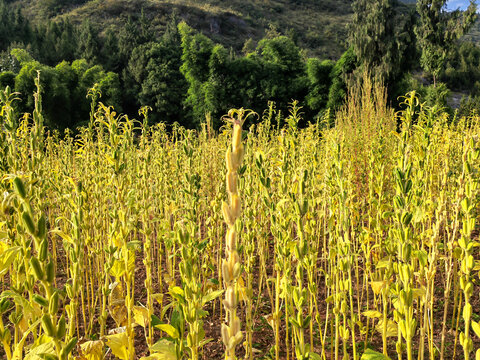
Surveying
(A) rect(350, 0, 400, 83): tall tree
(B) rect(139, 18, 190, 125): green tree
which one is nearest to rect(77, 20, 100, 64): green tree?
(B) rect(139, 18, 190, 125): green tree

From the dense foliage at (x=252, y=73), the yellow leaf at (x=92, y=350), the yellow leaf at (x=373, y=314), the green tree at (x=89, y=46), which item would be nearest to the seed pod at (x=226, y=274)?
the yellow leaf at (x=92, y=350)

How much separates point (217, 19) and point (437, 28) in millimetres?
34990

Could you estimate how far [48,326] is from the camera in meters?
0.73

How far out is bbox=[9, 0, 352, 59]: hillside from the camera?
45094 mm

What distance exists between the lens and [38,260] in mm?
777

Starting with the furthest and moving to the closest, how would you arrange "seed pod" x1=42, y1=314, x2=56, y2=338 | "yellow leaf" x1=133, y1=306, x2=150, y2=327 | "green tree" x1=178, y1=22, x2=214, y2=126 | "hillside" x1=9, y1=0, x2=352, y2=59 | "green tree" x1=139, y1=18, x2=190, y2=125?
"hillside" x1=9, y1=0, x2=352, y2=59 → "green tree" x1=139, y1=18, x2=190, y2=125 → "green tree" x1=178, y1=22, x2=214, y2=126 → "yellow leaf" x1=133, y1=306, x2=150, y2=327 → "seed pod" x1=42, y1=314, x2=56, y2=338

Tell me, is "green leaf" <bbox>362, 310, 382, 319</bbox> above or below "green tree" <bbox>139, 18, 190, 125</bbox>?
below

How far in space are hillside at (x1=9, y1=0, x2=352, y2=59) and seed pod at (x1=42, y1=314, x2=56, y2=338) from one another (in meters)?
45.0

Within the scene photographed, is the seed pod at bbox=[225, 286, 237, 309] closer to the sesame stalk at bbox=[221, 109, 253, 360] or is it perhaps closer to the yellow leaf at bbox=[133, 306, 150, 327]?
the sesame stalk at bbox=[221, 109, 253, 360]

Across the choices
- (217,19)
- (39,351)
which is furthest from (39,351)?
(217,19)

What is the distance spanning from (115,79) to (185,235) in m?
22.4

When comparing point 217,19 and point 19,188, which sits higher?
point 217,19

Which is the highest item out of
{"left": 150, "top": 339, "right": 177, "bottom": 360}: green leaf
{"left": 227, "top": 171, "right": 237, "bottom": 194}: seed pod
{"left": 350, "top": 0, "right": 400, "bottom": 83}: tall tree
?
{"left": 350, "top": 0, "right": 400, "bottom": 83}: tall tree

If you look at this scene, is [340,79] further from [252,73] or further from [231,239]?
[231,239]
